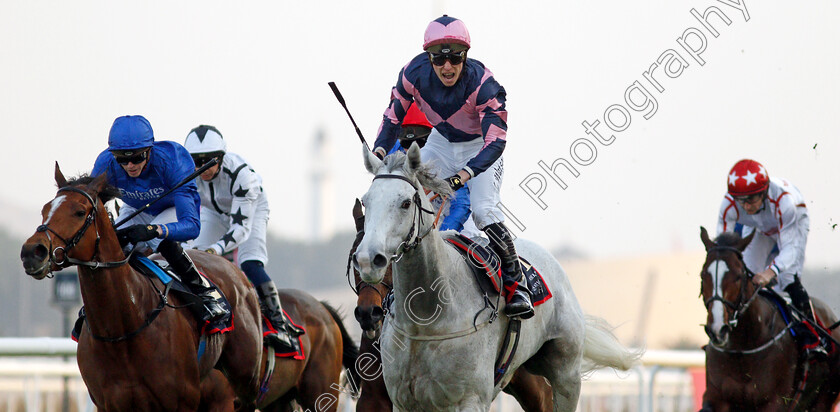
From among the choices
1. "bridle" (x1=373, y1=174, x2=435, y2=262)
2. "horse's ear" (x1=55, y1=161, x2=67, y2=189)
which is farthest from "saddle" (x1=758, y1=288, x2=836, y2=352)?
"horse's ear" (x1=55, y1=161, x2=67, y2=189)

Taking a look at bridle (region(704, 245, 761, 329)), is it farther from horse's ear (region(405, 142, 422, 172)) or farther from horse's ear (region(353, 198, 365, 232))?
horse's ear (region(405, 142, 422, 172))

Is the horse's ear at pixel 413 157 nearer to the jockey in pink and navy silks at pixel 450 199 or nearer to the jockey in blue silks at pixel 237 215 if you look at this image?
the jockey in pink and navy silks at pixel 450 199

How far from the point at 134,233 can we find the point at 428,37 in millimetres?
1911

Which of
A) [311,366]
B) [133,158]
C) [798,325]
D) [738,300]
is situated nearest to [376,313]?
[133,158]

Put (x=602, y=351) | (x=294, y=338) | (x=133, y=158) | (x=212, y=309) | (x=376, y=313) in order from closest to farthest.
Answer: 1. (x=133, y=158)
2. (x=212, y=309)
3. (x=376, y=313)
4. (x=602, y=351)
5. (x=294, y=338)

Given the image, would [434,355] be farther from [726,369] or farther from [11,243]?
[11,243]

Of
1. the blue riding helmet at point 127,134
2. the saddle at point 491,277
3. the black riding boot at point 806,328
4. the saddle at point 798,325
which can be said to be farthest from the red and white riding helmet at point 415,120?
the black riding boot at point 806,328

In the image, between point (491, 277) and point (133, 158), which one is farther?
point (133, 158)

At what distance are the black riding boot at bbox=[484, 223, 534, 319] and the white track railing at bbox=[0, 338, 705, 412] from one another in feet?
12.2

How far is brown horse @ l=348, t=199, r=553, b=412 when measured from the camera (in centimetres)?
602

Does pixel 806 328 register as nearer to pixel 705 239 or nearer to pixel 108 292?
pixel 705 239

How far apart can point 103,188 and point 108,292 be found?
545 mm

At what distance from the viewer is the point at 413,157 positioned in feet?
15.8

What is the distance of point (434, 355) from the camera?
5074 millimetres
